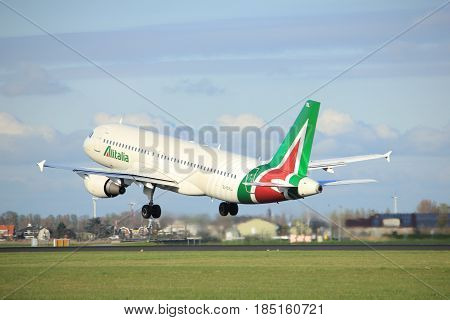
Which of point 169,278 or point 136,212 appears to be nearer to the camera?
point 169,278

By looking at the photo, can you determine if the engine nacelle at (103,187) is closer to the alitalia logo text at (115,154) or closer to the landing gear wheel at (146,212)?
the alitalia logo text at (115,154)

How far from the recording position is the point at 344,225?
8588cm

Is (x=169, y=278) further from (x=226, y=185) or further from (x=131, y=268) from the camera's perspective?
(x=226, y=185)

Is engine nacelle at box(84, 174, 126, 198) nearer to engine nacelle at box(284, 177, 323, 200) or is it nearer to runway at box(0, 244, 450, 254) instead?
runway at box(0, 244, 450, 254)

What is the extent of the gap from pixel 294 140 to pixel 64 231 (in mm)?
26210

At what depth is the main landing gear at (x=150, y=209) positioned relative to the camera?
84.1 meters

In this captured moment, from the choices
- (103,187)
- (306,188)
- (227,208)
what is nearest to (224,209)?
(227,208)

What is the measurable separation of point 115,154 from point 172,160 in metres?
6.79

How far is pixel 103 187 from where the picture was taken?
8606cm

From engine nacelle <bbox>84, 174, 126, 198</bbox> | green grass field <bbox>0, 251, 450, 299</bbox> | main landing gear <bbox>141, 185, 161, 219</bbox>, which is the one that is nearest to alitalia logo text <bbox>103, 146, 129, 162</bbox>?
engine nacelle <bbox>84, 174, 126, 198</bbox>

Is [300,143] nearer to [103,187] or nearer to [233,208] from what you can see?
[233,208]

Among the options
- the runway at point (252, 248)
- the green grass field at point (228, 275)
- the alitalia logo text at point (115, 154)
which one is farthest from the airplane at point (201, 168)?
the green grass field at point (228, 275)

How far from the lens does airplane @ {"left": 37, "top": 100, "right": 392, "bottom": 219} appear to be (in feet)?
238
